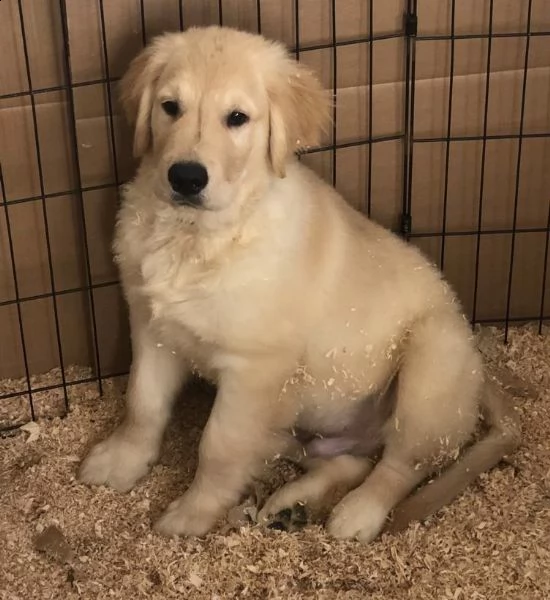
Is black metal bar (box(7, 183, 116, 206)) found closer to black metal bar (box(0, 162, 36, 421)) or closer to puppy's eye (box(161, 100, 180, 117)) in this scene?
black metal bar (box(0, 162, 36, 421))

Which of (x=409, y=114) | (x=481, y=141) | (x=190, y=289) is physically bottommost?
(x=190, y=289)

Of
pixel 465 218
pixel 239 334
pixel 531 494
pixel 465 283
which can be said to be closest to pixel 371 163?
pixel 465 218

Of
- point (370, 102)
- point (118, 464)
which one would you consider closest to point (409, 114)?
point (370, 102)

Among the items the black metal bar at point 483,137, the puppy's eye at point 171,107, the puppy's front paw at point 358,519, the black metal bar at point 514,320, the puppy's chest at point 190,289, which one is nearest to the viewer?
the puppy's eye at point 171,107

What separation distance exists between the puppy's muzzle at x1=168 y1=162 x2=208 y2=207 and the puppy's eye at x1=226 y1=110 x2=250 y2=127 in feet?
0.49

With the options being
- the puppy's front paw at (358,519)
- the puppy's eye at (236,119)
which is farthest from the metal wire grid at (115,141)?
the puppy's front paw at (358,519)

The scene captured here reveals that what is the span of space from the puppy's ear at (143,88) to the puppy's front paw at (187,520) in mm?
877

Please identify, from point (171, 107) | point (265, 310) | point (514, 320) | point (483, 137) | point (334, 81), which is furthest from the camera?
point (514, 320)

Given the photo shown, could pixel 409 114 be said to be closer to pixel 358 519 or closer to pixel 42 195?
pixel 42 195

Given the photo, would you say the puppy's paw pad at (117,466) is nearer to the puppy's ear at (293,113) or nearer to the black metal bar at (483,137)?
the puppy's ear at (293,113)

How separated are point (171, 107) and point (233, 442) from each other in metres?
0.81

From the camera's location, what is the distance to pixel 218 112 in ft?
6.90

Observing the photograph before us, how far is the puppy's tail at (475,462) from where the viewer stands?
241 centimetres

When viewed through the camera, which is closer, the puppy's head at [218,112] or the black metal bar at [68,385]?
the puppy's head at [218,112]
